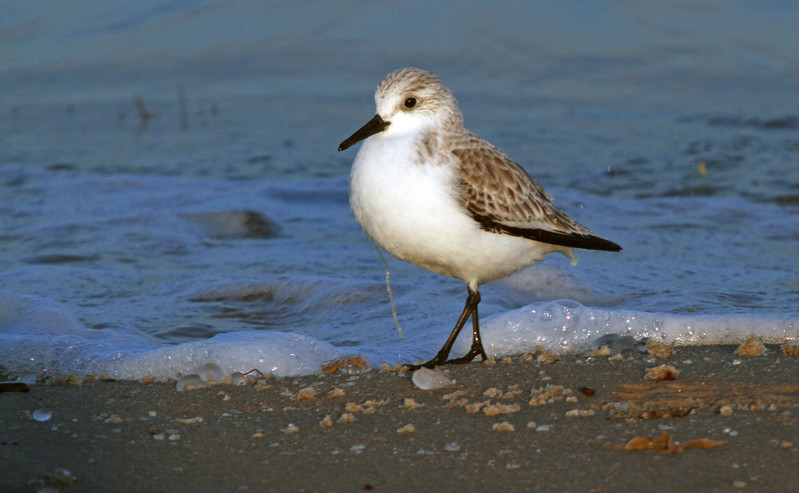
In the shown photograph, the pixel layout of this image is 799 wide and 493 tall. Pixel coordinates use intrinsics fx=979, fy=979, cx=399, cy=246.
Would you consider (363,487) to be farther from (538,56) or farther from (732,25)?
(732,25)

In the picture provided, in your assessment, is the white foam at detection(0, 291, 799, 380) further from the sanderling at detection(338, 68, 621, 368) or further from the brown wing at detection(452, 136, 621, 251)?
the brown wing at detection(452, 136, 621, 251)

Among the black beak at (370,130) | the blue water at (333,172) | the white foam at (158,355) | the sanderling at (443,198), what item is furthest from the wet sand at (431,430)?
the black beak at (370,130)

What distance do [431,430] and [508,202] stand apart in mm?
1271

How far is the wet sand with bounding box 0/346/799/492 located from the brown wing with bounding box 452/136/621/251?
1.92 ft

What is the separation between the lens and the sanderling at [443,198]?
4023 millimetres

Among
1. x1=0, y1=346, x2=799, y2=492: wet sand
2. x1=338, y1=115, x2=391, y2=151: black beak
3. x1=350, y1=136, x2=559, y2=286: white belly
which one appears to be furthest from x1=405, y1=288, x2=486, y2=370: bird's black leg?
x1=338, y1=115, x2=391, y2=151: black beak

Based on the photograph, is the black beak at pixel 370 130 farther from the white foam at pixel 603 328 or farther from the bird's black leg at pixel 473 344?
the white foam at pixel 603 328

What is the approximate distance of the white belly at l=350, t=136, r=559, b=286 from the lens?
13.1 ft

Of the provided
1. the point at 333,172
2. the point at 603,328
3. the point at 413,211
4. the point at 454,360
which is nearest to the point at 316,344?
the point at 454,360

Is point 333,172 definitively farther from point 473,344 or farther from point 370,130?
point 370,130

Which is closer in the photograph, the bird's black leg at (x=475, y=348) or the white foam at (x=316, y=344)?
the bird's black leg at (x=475, y=348)

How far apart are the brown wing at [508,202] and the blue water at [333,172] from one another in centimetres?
67

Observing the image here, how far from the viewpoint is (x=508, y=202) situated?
4.30 metres

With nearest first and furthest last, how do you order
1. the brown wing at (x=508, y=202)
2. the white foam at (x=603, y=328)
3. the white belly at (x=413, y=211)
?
1. the white belly at (x=413, y=211)
2. the brown wing at (x=508, y=202)
3. the white foam at (x=603, y=328)
